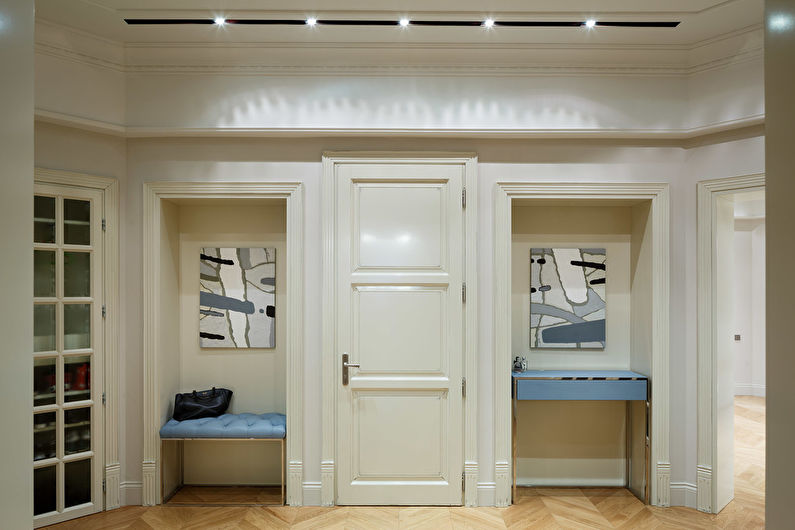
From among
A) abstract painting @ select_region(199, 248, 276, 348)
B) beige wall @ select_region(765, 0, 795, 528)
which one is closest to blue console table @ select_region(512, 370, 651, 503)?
abstract painting @ select_region(199, 248, 276, 348)

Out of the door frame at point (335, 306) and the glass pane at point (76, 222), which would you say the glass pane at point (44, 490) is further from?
the door frame at point (335, 306)

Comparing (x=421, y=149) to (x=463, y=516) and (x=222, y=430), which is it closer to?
(x=222, y=430)

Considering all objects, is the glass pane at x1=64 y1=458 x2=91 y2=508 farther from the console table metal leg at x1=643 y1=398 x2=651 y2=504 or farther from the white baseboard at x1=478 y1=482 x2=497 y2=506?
the console table metal leg at x1=643 y1=398 x2=651 y2=504

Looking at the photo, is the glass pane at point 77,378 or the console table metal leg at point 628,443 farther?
the console table metal leg at point 628,443

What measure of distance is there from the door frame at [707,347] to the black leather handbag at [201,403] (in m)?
3.24

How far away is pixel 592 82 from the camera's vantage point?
3.12 m

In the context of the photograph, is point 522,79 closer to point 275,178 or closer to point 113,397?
point 275,178

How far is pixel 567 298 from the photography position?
3.55 m

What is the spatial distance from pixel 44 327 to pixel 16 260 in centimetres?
246

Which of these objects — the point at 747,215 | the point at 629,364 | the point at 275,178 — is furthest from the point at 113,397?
the point at 747,215

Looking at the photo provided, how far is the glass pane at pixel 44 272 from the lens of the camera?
2.91 meters

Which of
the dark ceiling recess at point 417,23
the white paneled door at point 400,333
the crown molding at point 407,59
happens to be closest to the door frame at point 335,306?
the white paneled door at point 400,333

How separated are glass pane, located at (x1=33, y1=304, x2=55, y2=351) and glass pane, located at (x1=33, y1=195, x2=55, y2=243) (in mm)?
414

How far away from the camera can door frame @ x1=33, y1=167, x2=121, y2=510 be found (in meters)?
3.14
